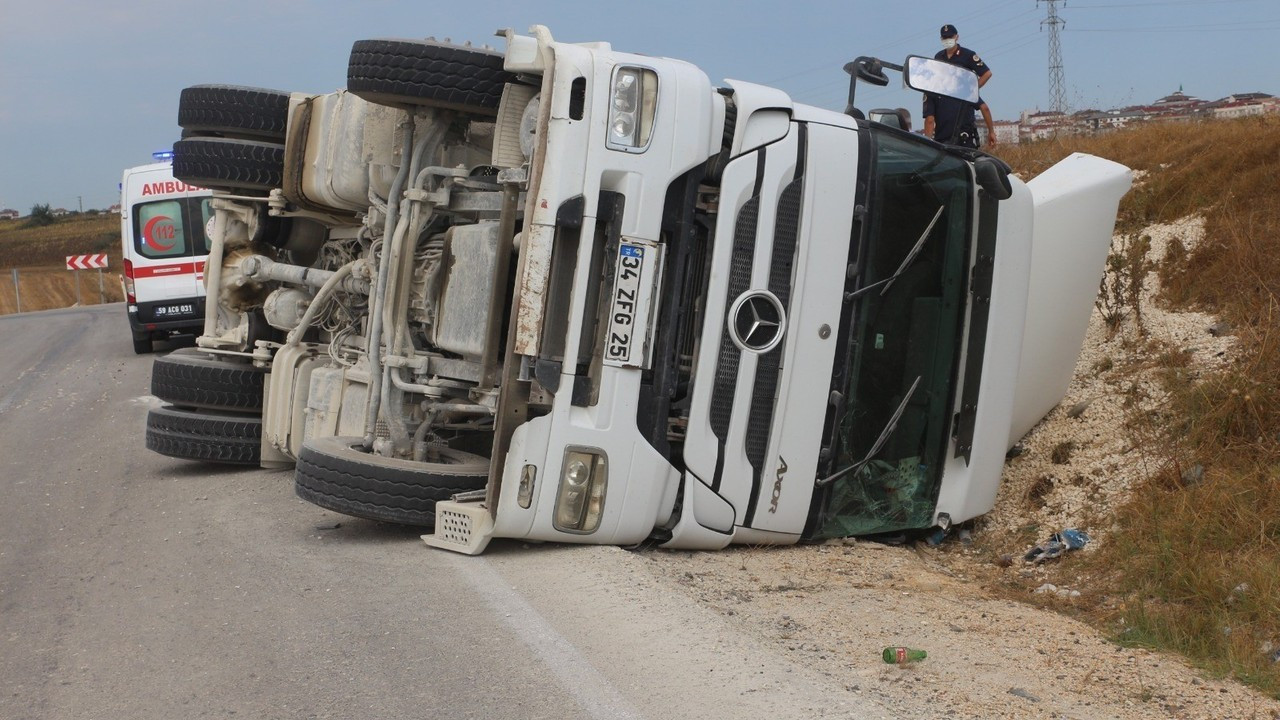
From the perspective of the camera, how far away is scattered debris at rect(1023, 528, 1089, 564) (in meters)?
5.81

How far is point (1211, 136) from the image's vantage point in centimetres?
1102

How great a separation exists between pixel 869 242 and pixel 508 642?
224 centimetres

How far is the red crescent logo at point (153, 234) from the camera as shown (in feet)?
49.7

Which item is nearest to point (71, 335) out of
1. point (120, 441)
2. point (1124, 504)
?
point (120, 441)

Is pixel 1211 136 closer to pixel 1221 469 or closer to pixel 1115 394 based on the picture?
pixel 1115 394

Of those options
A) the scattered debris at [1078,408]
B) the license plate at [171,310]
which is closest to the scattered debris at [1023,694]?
the scattered debris at [1078,408]

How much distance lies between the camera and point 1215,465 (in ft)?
19.6

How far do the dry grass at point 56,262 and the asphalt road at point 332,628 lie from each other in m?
30.1

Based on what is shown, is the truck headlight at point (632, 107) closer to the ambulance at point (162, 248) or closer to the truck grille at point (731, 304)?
the truck grille at point (731, 304)

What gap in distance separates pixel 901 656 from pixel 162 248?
523 inches

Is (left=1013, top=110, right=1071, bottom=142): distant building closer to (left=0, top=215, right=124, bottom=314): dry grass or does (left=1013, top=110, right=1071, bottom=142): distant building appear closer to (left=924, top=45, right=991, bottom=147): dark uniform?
(left=924, top=45, right=991, bottom=147): dark uniform

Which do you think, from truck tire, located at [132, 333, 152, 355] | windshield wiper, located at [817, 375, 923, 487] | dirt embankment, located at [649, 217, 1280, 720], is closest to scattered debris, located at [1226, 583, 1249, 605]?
dirt embankment, located at [649, 217, 1280, 720]

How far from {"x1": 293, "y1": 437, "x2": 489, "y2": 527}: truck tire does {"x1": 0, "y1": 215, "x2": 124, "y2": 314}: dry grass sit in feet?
101

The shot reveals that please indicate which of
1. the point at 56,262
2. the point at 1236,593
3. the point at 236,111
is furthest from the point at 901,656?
the point at 56,262
